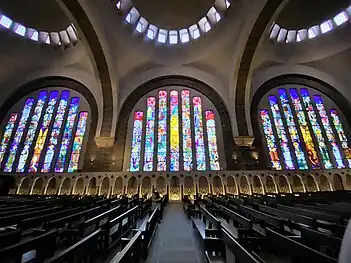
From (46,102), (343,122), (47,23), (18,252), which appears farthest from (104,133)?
(343,122)

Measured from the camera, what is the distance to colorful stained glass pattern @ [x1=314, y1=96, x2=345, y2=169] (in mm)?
12625

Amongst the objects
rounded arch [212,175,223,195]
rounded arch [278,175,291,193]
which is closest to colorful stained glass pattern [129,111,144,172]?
rounded arch [212,175,223,195]

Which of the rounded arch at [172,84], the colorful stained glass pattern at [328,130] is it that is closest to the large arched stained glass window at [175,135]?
the rounded arch at [172,84]

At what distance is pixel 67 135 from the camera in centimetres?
1367

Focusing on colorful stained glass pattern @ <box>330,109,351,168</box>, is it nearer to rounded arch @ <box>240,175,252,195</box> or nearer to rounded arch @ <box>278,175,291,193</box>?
rounded arch @ <box>278,175,291,193</box>

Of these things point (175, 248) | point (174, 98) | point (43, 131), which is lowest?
point (175, 248)

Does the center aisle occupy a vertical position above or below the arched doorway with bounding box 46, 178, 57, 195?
below

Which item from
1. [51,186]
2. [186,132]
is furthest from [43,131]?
[186,132]

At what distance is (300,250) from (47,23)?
1809 cm

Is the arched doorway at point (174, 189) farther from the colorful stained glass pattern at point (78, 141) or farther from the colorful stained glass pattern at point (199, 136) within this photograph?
the colorful stained glass pattern at point (78, 141)

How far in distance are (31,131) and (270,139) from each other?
1751 centimetres

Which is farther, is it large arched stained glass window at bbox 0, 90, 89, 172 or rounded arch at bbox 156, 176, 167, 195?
large arched stained glass window at bbox 0, 90, 89, 172

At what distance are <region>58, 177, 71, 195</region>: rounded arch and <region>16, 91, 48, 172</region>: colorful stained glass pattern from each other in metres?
3.21

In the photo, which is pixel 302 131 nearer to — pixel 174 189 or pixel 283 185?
pixel 283 185
